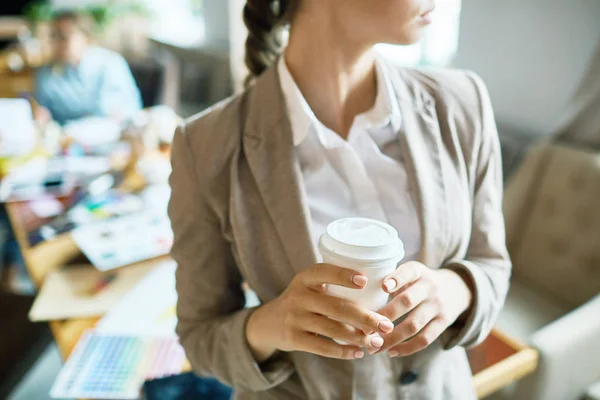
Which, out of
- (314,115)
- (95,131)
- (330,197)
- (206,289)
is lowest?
(95,131)

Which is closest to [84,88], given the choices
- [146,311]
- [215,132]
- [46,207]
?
[46,207]

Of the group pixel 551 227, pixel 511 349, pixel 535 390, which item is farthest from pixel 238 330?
pixel 551 227

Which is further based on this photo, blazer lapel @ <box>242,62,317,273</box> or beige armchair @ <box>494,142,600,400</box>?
beige armchair @ <box>494,142,600,400</box>

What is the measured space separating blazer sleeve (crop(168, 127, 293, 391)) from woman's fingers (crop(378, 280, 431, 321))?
0.74 ft

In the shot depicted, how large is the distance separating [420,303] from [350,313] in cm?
13

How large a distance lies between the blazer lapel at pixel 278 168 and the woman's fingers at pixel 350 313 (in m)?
0.11

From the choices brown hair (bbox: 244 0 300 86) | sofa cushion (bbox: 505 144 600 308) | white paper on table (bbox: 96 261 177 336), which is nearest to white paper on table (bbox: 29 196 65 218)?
white paper on table (bbox: 96 261 177 336)

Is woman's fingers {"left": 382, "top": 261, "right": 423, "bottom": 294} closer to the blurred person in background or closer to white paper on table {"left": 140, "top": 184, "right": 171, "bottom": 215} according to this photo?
white paper on table {"left": 140, "top": 184, "right": 171, "bottom": 215}

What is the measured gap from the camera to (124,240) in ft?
4.59

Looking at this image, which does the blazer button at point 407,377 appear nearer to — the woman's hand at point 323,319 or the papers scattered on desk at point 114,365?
the woman's hand at point 323,319

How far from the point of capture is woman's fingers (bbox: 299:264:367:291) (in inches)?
20.0

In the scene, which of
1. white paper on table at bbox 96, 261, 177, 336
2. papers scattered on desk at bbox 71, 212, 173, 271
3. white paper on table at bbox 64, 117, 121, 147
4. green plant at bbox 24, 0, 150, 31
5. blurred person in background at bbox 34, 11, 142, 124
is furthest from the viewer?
green plant at bbox 24, 0, 150, 31

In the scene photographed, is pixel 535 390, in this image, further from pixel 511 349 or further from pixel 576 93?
pixel 576 93

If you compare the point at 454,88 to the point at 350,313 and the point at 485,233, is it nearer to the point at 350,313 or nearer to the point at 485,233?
the point at 485,233
